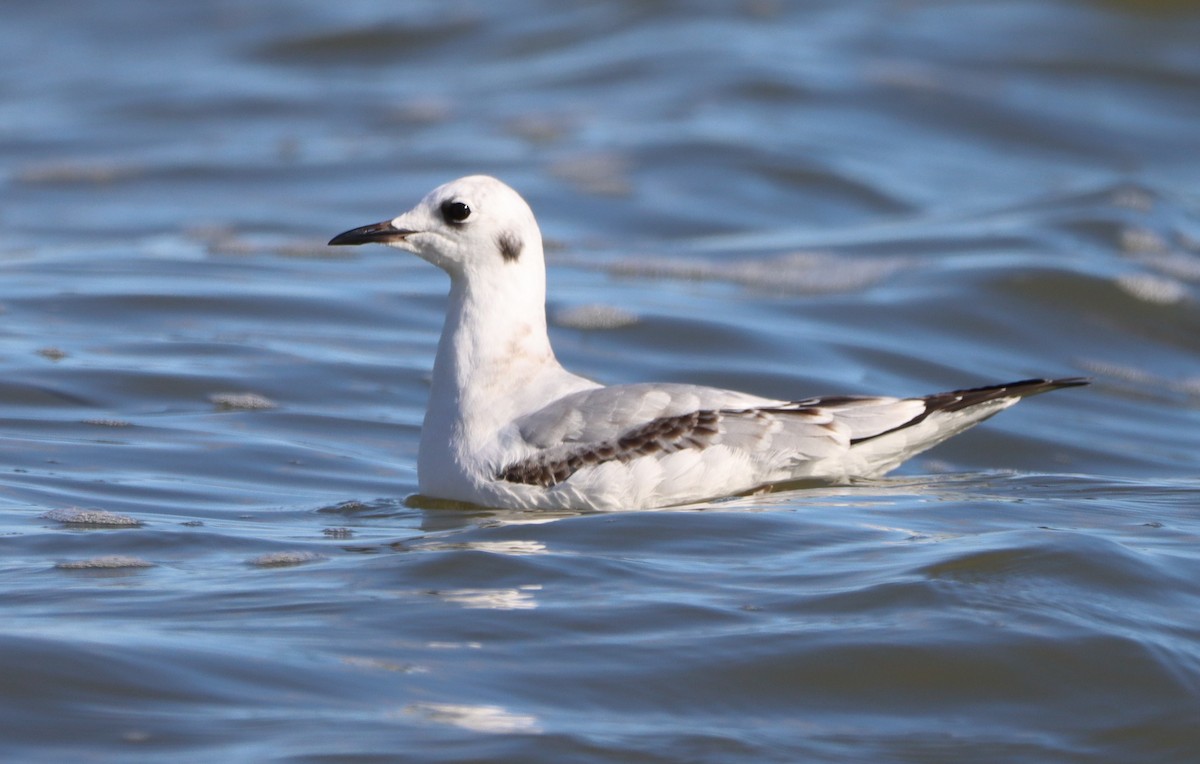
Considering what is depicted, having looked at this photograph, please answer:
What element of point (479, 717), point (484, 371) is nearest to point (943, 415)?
point (484, 371)

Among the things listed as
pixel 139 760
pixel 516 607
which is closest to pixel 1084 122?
pixel 516 607

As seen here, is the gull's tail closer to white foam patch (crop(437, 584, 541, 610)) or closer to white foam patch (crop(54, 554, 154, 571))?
white foam patch (crop(437, 584, 541, 610))

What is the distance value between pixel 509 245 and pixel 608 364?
2920 millimetres

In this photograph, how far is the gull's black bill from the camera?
6968 millimetres

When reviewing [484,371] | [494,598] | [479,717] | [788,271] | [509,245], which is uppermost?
[509,245]

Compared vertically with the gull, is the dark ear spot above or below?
above

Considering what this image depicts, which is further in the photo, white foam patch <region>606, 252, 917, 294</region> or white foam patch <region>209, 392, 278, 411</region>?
white foam patch <region>606, 252, 917, 294</region>

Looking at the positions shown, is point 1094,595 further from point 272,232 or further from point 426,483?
point 272,232

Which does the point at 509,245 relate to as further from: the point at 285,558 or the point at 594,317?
the point at 594,317

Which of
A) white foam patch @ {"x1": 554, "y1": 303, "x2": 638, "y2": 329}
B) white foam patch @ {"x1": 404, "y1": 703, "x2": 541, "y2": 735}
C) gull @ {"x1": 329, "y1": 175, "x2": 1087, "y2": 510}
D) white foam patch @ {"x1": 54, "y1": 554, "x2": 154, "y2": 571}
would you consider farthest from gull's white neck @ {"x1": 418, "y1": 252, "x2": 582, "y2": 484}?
white foam patch @ {"x1": 554, "y1": 303, "x2": 638, "y2": 329}

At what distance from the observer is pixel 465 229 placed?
7098mm

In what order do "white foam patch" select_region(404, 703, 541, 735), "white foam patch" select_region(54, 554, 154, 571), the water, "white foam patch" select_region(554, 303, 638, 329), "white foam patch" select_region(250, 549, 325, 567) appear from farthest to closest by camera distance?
"white foam patch" select_region(554, 303, 638, 329), "white foam patch" select_region(250, 549, 325, 567), "white foam patch" select_region(54, 554, 154, 571), the water, "white foam patch" select_region(404, 703, 541, 735)

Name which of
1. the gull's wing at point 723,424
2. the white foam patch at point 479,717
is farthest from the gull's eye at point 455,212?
the white foam patch at point 479,717

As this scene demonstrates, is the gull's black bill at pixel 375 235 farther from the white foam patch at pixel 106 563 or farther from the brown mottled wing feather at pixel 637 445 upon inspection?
the white foam patch at pixel 106 563
